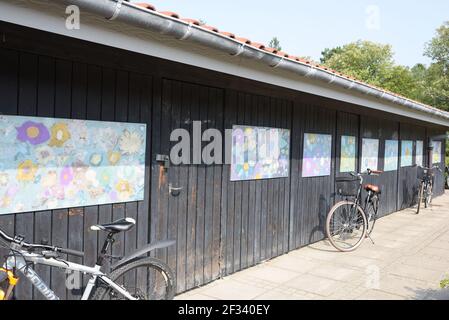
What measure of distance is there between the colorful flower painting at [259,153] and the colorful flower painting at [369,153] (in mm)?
3030

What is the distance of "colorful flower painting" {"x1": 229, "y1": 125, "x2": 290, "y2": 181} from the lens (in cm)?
526

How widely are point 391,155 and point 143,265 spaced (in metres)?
8.21

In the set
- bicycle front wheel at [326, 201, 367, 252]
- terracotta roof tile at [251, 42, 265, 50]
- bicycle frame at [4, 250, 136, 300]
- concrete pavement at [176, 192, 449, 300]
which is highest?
terracotta roof tile at [251, 42, 265, 50]

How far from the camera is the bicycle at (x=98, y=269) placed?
271 cm

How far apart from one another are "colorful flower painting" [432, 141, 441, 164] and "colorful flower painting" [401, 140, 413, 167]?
7.56ft

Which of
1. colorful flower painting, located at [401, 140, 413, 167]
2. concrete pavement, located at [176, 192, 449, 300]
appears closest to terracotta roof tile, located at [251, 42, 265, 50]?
concrete pavement, located at [176, 192, 449, 300]

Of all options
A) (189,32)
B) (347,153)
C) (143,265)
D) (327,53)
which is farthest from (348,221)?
(327,53)

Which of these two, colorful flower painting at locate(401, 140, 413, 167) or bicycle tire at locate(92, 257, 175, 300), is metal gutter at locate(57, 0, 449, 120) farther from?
colorful flower painting at locate(401, 140, 413, 167)

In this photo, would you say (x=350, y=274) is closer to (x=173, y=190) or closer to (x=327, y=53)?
(x=173, y=190)

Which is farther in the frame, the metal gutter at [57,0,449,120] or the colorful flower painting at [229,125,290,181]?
the colorful flower painting at [229,125,290,181]

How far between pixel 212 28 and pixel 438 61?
96.9 feet

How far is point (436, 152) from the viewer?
13.9 m
